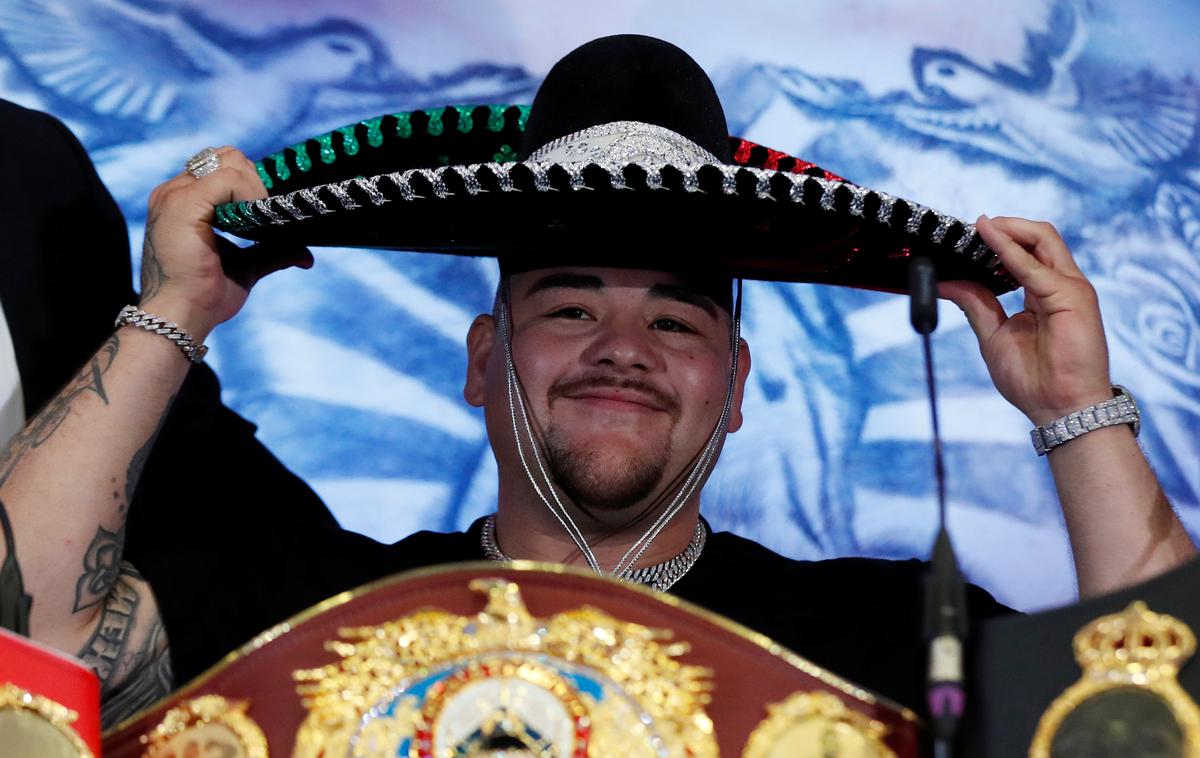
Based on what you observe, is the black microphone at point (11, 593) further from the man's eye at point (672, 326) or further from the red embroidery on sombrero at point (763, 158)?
the red embroidery on sombrero at point (763, 158)

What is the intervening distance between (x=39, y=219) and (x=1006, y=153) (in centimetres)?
180

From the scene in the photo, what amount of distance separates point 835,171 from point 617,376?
890 mm

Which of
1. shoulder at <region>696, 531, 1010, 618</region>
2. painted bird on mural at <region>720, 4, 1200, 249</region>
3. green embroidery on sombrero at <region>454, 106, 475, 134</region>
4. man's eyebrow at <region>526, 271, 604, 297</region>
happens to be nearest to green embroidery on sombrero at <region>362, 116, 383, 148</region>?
green embroidery on sombrero at <region>454, 106, 475, 134</region>

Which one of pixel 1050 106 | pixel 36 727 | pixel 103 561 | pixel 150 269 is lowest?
pixel 36 727

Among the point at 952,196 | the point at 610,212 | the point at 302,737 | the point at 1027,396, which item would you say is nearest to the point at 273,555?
the point at 610,212

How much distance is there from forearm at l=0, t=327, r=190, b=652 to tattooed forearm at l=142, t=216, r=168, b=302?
0.23 feet

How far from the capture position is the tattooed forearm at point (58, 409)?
2.00 metres

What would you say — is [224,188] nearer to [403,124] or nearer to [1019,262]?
[403,124]

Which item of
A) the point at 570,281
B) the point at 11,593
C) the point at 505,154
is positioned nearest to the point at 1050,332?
the point at 570,281

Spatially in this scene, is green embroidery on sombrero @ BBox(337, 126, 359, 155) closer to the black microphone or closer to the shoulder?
the black microphone

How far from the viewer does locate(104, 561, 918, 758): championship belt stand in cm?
130

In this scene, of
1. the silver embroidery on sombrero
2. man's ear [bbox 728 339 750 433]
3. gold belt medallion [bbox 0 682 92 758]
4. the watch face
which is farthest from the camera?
man's ear [bbox 728 339 750 433]

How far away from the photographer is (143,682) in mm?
1984

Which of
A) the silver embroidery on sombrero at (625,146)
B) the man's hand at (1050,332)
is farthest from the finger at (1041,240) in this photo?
the silver embroidery on sombrero at (625,146)
